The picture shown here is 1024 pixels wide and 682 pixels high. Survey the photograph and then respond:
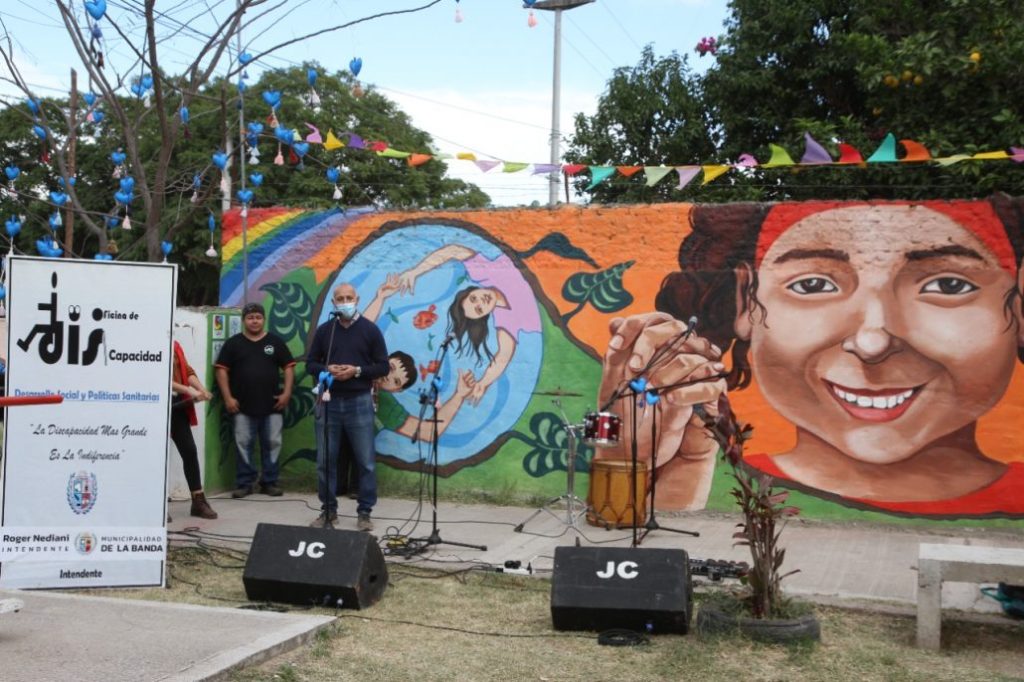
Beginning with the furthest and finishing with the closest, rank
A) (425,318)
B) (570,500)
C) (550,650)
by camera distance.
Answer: (425,318) → (570,500) → (550,650)

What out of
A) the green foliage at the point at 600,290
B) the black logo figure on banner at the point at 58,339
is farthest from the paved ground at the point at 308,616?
the green foliage at the point at 600,290

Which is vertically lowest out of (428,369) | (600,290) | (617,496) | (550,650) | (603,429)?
(550,650)

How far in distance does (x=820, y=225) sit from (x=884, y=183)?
646 centimetres

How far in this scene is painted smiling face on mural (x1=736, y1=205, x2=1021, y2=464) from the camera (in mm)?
9586

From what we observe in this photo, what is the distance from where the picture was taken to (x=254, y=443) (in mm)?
11289

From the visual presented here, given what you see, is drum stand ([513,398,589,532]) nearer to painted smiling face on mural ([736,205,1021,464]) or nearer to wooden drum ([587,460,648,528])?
wooden drum ([587,460,648,528])

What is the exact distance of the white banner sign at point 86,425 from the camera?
7.48 m

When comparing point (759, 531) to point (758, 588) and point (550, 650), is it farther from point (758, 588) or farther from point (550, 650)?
point (550, 650)

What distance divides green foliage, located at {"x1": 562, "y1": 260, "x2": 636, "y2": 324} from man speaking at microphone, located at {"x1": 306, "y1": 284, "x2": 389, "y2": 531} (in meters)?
2.11

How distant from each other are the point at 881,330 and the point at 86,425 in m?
6.38

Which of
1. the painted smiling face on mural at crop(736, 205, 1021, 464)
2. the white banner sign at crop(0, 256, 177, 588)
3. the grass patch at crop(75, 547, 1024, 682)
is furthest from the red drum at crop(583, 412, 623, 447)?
the white banner sign at crop(0, 256, 177, 588)

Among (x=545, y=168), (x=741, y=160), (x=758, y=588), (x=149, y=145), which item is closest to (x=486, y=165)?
(x=545, y=168)

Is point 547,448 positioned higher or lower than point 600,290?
lower

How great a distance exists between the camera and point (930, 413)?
9695 mm
